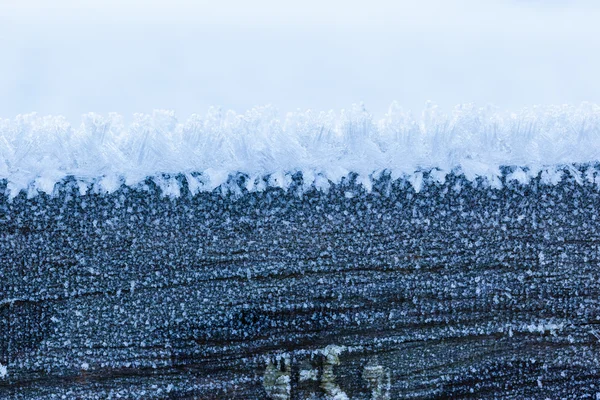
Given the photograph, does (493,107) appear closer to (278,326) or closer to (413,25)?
(413,25)

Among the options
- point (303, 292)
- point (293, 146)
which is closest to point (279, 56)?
point (293, 146)

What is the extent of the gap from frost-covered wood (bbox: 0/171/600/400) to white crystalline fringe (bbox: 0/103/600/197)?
0.02m

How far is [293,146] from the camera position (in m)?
0.62

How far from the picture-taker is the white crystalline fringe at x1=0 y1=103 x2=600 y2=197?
61 cm

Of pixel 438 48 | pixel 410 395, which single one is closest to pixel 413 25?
pixel 438 48

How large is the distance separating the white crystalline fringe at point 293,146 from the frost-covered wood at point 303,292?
19 millimetres

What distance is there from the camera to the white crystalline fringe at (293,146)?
61 centimetres

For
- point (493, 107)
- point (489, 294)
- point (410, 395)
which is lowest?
point (410, 395)

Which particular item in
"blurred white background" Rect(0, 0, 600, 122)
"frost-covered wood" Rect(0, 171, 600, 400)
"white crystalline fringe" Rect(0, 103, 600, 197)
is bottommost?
"frost-covered wood" Rect(0, 171, 600, 400)

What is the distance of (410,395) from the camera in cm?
67

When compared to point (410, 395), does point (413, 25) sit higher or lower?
higher

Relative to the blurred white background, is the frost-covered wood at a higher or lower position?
lower

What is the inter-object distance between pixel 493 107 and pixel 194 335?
0.44 meters

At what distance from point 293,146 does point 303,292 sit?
17 centimetres
